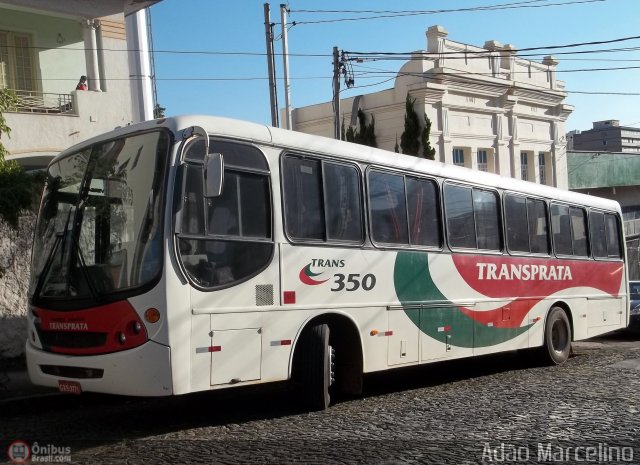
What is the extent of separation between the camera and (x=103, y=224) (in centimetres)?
734

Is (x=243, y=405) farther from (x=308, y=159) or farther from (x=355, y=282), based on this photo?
(x=308, y=159)

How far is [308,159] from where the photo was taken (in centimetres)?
861

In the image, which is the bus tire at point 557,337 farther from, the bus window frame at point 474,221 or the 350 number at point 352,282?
the 350 number at point 352,282

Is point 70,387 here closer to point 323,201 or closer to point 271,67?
point 323,201

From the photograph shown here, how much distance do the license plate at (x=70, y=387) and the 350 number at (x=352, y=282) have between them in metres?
2.94

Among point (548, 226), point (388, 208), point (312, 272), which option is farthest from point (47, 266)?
point (548, 226)

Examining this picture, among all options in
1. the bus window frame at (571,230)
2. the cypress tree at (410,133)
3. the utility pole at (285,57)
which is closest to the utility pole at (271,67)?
the utility pole at (285,57)

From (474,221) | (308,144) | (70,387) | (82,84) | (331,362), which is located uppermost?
(82,84)

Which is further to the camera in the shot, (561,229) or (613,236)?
(613,236)

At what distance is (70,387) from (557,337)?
9214 mm

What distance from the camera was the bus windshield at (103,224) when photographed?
7.02 meters

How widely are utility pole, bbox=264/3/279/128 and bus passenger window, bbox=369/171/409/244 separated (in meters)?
11.2

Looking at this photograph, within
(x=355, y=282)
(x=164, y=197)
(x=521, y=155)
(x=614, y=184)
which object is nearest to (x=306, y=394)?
(x=355, y=282)

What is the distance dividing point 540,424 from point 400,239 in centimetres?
308
